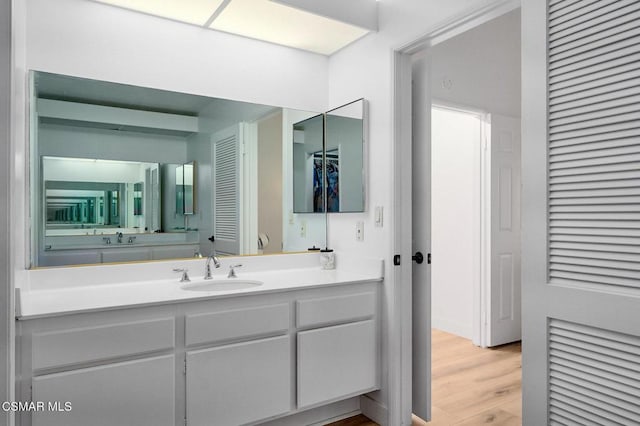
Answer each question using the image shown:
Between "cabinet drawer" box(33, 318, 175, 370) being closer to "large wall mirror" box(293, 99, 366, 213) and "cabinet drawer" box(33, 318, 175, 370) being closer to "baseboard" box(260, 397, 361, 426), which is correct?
"baseboard" box(260, 397, 361, 426)

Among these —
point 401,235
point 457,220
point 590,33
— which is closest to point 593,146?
point 590,33

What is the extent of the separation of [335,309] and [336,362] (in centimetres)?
28

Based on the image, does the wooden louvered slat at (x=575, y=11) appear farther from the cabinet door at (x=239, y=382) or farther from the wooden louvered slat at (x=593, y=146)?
the cabinet door at (x=239, y=382)

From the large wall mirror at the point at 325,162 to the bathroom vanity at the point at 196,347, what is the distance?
0.53 metres

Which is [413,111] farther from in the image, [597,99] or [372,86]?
[597,99]

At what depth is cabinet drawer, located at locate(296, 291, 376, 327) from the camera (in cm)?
213

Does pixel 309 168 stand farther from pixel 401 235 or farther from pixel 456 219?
pixel 456 219

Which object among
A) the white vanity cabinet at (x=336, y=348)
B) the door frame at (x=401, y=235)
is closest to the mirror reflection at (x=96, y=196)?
the white vanity cabinet at (x=336, y=348)

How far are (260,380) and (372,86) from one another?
5.69ft

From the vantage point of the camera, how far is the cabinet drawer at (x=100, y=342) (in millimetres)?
1547

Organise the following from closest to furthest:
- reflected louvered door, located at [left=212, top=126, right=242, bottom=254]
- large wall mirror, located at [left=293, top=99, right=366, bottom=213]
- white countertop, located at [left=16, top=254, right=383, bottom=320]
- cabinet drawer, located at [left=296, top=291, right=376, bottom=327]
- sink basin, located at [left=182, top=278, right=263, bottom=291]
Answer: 1. white countertop, located at [left=16, top=254, right=383, bottom=320]
2. cabinet drawer, located at [left=296, top=291, right=376, bottom=327]
3. sink basin, located at [left=182, top=278, right=263, bottom=291]
4. reflected louvered door, located at [left=212, top=126, right=242, bottom=254]
5. large wall mirror, located at [left=293, top=99, right=366, bottom=213]

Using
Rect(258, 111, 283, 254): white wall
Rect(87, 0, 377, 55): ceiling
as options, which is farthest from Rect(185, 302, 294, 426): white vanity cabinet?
Rect(87, 0, 377, 55): ceiling

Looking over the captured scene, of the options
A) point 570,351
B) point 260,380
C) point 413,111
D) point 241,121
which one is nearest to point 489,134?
point 413,111

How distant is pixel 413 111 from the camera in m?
2.45
